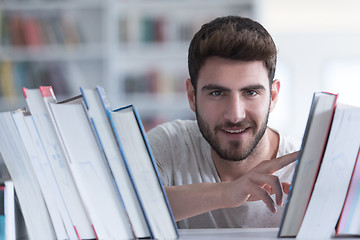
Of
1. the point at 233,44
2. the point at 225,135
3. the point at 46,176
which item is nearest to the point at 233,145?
the point at 225,135

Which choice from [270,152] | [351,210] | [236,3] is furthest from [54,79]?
[351,210]

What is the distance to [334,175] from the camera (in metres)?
0.78

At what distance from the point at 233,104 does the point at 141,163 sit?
39 cm

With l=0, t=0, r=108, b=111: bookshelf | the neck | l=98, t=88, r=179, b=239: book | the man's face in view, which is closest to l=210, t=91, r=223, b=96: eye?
the man's face

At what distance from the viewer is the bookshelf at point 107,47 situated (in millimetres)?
3303

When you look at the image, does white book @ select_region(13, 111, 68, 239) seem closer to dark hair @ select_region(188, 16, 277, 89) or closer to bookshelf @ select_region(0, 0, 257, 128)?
dark hair @ select_region(188, 16, 277, 89)

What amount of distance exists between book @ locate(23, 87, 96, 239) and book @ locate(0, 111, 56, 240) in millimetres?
61

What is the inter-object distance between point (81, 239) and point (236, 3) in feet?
8.99

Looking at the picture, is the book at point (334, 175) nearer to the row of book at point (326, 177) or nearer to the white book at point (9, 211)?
the row of book at point (326, 177)

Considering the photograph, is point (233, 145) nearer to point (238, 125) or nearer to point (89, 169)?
point (238, 125)

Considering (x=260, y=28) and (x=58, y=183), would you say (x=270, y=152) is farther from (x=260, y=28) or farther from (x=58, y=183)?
(x=58, y=183)

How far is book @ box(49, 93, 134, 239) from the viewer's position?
796mm

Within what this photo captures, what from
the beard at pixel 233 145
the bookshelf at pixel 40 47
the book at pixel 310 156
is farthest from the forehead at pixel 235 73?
the bookshelf at pixel 40 47

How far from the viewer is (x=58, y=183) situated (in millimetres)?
826
